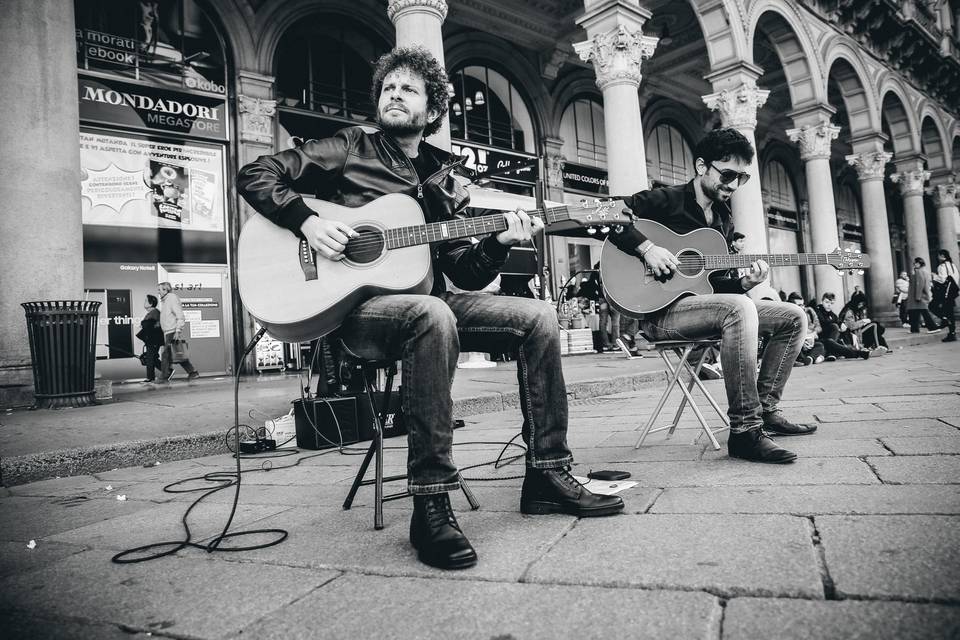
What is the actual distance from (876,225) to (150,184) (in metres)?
18.5

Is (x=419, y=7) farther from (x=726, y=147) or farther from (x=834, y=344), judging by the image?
(x=834, y=344)

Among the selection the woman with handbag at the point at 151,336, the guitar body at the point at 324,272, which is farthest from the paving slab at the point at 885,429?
the woman with handbag at the point at 151,336

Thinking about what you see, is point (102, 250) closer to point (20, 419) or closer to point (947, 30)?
point (20, 419)

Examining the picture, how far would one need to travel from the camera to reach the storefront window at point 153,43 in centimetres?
991

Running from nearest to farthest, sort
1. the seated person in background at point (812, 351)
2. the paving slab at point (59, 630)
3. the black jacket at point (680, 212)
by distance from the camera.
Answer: the paving slab at point (59, 630) < the black jacket at point (680, 212) < the seated person in background at point (812, 351)

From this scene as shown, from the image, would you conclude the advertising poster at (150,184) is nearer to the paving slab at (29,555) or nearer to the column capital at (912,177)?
the paving slab at (29,555)

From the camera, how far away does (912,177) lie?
20250 millimetres

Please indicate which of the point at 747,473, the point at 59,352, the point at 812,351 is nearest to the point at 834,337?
the point at 812,351

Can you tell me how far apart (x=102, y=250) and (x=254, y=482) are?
8.84 m

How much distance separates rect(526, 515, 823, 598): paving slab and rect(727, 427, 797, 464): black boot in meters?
0.93

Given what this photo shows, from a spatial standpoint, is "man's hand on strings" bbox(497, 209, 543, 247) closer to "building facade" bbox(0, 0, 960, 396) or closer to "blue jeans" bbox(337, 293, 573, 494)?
"blue jeans" bbox(337, 293, 573, 494)

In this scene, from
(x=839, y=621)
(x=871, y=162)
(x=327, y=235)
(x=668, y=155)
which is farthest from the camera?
(x=668, y=155)

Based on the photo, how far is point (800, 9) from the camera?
1460 cm

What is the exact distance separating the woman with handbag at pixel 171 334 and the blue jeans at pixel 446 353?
890 centimetres
